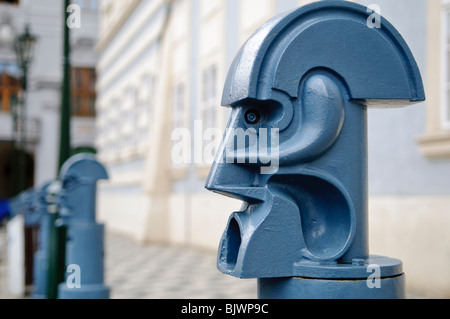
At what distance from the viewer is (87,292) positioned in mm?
4320

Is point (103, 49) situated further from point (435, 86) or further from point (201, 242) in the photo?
point (435, 86)

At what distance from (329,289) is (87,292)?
3.10 meters

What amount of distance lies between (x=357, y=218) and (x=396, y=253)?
453 cm

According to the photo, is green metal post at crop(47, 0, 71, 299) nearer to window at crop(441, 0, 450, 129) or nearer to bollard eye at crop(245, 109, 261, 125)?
window at crop(441, 0, 450, 129)

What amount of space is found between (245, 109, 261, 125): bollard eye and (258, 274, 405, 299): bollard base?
1.37 ft

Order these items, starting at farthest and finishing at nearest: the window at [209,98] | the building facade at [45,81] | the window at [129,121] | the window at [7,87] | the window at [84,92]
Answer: the window at [7,87] → the window at [84,92] → the building facade at [45,81] → the window at [129,121] → the window at [209,98]

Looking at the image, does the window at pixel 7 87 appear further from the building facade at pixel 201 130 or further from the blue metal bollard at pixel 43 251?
the blue metal bollard at pixel 43 251

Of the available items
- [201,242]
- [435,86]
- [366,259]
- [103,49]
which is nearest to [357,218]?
[366,259]

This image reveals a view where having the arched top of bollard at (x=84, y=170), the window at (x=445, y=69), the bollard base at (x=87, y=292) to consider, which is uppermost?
the window at (x=445, y=69)

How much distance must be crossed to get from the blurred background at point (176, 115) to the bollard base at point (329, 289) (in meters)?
3.49

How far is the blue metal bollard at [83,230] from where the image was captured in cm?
436

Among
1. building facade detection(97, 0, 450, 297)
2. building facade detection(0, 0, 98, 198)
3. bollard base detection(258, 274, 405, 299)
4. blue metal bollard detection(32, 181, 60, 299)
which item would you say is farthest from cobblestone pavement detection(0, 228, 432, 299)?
building facade detection(0, 0, 98, 198)

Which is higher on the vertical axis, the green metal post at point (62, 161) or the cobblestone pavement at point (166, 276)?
the green metal post at point (62, 161)

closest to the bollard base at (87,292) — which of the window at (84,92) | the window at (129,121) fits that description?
the window at (129,121)
